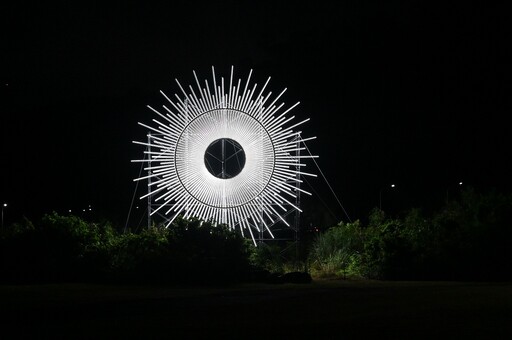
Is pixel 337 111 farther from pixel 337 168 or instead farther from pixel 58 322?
pixel 58 322

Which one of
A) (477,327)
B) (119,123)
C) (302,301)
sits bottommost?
(477,327)

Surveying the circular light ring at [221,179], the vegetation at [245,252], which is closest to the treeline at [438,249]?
the vegetation at [245,252]

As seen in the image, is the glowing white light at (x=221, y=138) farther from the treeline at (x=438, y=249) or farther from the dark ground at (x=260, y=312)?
the dark ground at (x=260, y=312)

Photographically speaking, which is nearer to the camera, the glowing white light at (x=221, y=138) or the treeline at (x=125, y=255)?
the treeline at (x=125, y=255)

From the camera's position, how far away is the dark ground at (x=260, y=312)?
380 inches

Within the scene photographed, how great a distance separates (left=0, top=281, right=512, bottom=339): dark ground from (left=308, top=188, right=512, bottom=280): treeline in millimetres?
2514

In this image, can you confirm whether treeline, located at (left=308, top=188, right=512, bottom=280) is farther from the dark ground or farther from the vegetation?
the dark ground

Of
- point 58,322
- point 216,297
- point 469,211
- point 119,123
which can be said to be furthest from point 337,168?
point 58,322

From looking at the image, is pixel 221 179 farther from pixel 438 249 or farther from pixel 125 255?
pixel 438 249

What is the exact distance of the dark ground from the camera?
966 cm

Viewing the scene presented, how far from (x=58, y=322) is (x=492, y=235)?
13479mm

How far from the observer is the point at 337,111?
57938mm

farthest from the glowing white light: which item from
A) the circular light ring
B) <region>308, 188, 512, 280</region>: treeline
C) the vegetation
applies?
<region>308, 188, 512, 280</region>: treeline

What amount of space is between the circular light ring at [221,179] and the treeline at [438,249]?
9.63ft
